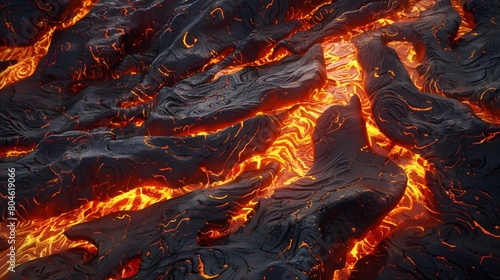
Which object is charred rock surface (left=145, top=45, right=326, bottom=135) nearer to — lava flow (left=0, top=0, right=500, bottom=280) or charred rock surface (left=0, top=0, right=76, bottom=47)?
lava flow (left=0, top=0, right=500, bottom=280)

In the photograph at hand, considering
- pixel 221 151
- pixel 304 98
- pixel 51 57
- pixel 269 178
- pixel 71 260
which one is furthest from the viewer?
pixel 51 57

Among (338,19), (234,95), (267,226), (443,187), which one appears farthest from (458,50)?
(267,226)

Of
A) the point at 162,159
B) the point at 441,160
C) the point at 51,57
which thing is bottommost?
the point at 441,160

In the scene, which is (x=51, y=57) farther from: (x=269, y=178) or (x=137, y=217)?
(x=269, y=178)

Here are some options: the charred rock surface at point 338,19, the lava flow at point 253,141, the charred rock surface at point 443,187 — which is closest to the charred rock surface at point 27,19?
the lava flow at point 253,141

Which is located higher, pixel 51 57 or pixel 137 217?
pixel 51 57

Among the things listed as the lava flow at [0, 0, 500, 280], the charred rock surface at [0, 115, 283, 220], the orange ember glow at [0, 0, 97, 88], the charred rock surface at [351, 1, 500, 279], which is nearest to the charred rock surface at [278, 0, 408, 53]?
the lava flow at [0, 0, 500, 280]

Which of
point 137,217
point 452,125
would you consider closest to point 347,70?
point 452,125

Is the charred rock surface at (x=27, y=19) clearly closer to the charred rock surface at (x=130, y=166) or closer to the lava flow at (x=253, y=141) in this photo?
the lava flow at (x=253, y=141)
